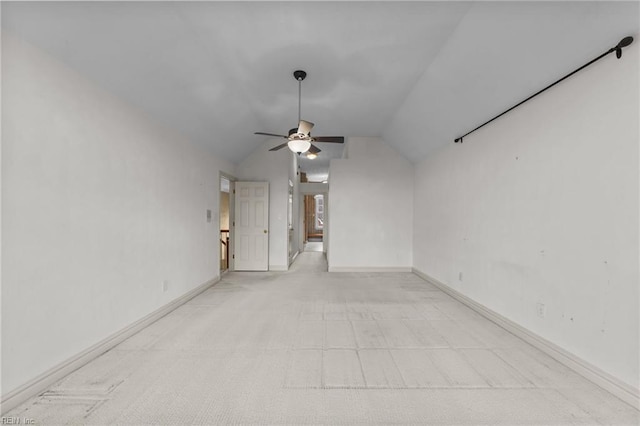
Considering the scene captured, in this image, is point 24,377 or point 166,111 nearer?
point 24,377

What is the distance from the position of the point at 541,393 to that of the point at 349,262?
4108mm

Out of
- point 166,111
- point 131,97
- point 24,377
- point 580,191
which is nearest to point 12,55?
point 131,97

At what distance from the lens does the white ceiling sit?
5.93 ft

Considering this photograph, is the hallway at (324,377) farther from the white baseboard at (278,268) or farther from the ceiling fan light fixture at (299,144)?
the white baseboard at (278,268)

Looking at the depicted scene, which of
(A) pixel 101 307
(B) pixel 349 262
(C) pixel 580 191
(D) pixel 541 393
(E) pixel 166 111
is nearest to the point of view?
(D) pixel 541 393

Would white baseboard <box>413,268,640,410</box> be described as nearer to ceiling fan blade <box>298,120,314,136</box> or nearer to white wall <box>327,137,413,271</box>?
white wall <box>327,137,413,271</box>

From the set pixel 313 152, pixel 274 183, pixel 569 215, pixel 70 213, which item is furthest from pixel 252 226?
pixel 569 215

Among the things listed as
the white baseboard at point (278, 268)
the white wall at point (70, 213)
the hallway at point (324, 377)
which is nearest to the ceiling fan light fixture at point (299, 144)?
the white wall at point (70, 213)

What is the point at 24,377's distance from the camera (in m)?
1.66

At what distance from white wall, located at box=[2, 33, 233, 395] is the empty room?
0.01m

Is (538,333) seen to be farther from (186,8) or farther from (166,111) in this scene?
(166,111)

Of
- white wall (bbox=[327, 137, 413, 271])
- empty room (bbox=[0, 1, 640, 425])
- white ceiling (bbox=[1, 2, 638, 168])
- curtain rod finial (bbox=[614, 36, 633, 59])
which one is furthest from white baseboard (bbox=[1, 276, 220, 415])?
curtain rod finial (bbox=[614, 36, 633, 59])

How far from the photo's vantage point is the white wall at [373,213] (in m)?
5.76

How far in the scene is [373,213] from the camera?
578cm
